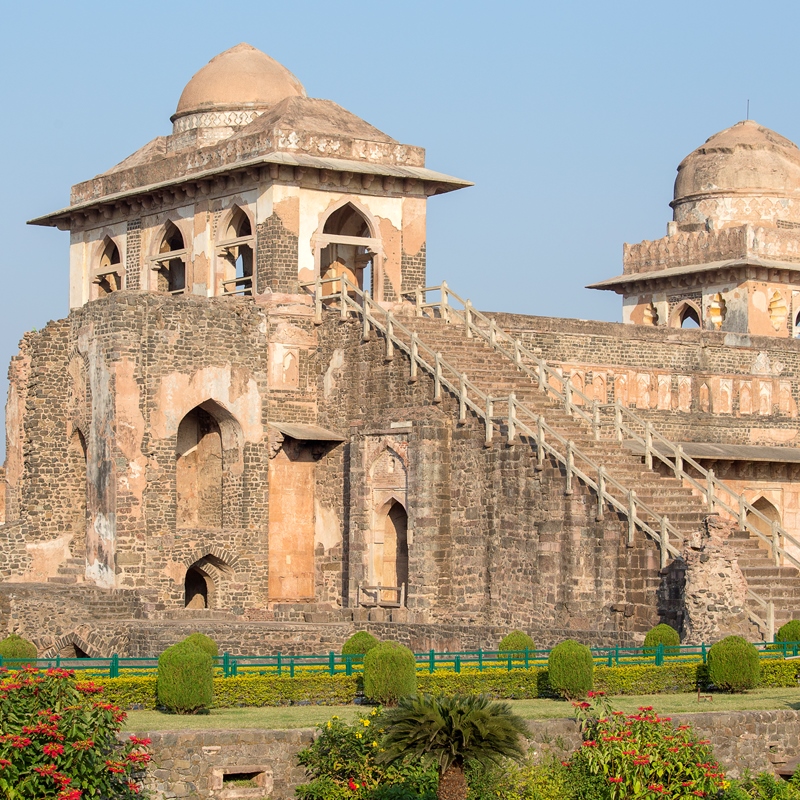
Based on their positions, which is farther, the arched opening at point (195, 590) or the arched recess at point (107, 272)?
the arched recess at point (107, 272)

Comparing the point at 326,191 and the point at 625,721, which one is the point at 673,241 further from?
the point at 625,721

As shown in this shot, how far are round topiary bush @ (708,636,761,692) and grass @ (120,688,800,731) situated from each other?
0.19 metres

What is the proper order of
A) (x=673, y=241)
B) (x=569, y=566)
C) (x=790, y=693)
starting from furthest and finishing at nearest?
(x=673, y=241) < (x=569, y=566) < (x=790, y=693)

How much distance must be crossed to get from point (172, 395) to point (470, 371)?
18.1 ft

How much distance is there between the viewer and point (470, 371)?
33.6 meters

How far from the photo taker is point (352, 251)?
1581 inches

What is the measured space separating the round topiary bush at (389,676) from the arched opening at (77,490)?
52.1 feet

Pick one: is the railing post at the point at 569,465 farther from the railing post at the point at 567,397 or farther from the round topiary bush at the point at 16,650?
the round topiary bush at the point at 16,650

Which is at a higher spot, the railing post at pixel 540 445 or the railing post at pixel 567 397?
the railing post at pixel 567 397

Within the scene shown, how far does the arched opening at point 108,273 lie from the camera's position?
40.8m

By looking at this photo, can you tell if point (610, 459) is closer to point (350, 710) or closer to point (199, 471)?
point (199, 471)

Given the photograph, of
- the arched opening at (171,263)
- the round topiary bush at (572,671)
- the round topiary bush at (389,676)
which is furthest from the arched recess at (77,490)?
the round topiary bush at (572,671)

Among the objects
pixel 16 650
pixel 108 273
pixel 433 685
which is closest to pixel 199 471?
pixel 108 273

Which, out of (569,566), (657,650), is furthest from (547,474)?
(657,650)
